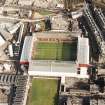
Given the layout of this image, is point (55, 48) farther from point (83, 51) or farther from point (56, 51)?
point (83, 51)

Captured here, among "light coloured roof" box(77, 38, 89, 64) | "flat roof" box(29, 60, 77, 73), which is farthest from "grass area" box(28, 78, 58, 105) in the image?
"light coloured roof" box(77, 38, 89, 64)

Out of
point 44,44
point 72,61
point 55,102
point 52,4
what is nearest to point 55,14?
point 52,4

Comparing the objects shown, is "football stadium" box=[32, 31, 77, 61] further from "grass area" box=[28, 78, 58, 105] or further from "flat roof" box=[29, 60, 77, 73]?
"grass area" box=[28, 78, 58, 105]

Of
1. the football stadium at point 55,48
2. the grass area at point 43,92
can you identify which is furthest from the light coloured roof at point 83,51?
the grass area at point 43,92

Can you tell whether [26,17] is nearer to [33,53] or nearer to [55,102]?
[33,53]

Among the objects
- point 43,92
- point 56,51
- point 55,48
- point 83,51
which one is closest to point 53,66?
point 43,92

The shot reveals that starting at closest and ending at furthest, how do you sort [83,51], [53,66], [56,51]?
[53,66] < [83,51] < [56,51]
